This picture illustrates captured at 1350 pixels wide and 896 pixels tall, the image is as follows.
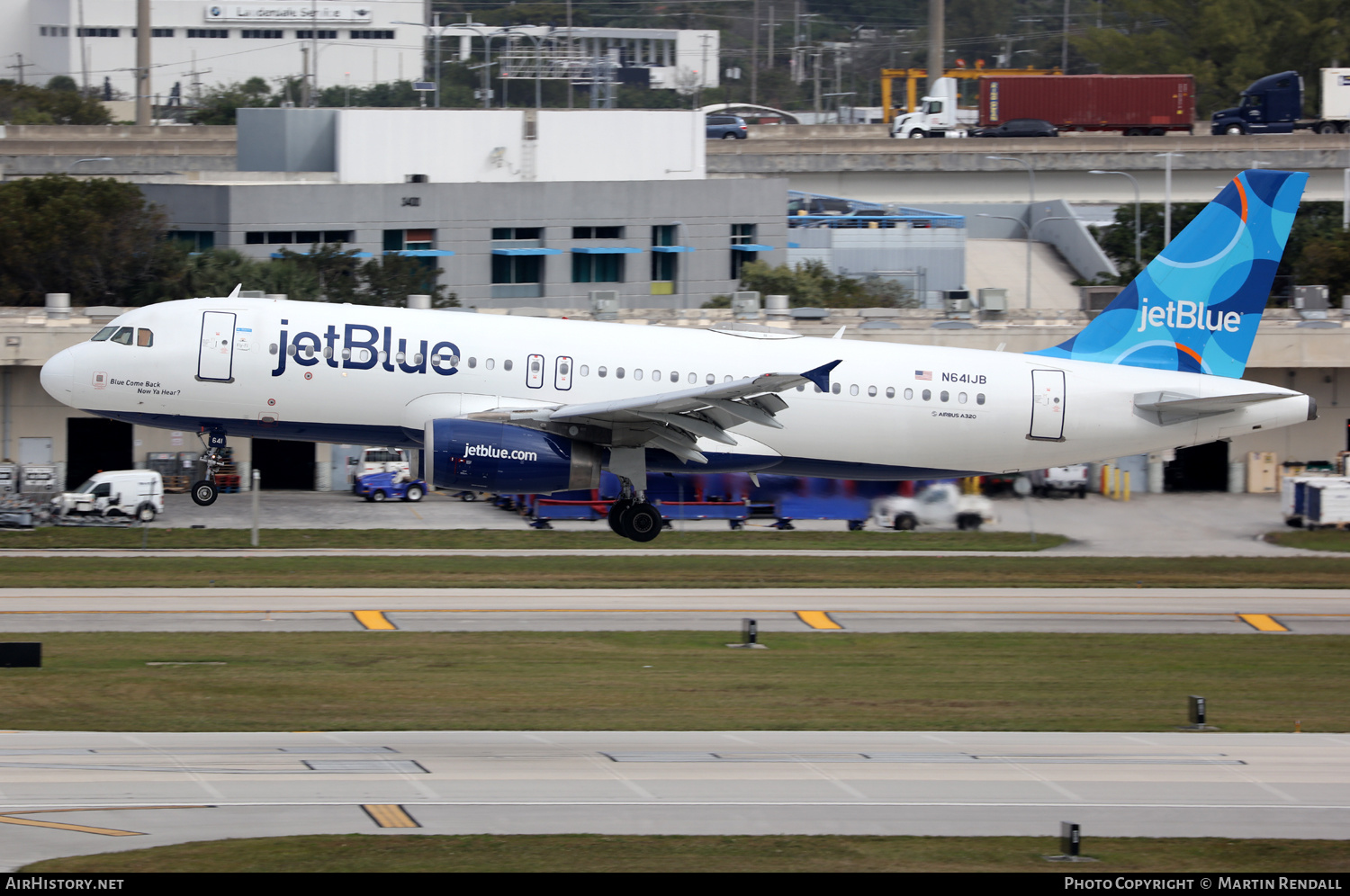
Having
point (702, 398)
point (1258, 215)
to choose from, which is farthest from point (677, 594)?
point (1258, 215)

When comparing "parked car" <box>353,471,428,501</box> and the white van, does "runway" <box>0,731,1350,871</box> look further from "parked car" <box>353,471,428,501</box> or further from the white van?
"parked car" <box>353,471,428,501</box>

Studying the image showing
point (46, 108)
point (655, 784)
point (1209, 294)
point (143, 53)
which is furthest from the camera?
point (46, 108)

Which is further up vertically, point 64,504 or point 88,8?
point 88,8

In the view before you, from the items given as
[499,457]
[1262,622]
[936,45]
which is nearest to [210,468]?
[499,457]

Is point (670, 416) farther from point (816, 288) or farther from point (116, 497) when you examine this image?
point (816, 288)

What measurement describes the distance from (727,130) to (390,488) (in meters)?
71.0

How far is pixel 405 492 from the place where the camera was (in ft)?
187

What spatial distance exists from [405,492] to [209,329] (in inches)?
982

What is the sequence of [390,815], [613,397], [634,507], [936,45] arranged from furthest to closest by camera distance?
1. [936,45]
2. [634,507]
3. [613,397]
4. [390,815]

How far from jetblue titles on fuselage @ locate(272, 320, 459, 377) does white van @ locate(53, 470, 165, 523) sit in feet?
68.2

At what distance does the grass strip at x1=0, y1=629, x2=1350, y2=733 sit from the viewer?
83.3ft

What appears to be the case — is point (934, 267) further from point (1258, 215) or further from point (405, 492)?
point (1258, 215)

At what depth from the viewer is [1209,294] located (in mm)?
37062

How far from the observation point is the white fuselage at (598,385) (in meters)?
32.4
